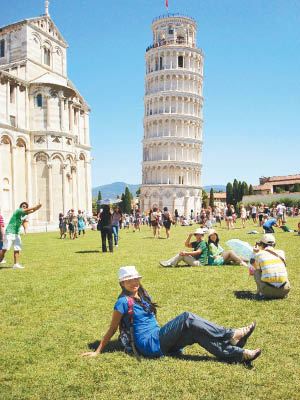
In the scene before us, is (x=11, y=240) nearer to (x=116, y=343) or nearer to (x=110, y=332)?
(x=116, y=343)

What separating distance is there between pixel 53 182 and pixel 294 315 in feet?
116

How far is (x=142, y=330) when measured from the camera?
17.2 ft

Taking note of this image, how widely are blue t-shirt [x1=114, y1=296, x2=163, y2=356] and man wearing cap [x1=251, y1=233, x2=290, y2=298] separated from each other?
10.3 feet

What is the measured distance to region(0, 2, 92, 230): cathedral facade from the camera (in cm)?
3689

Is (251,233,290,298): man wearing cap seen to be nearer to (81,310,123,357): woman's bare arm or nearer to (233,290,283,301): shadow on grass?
(233,290,283,301): shadow on grass

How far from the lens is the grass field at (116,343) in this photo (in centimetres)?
441

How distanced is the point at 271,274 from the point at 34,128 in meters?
35.8

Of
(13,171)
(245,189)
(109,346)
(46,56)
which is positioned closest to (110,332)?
(109,346)

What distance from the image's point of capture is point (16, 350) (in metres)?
Answer: 5.59

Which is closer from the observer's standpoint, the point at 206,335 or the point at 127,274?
the point at 206,335

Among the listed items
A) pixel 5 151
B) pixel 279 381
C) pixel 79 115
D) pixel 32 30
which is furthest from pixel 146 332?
pixel 79 115

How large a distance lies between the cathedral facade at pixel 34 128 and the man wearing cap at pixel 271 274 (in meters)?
29.8

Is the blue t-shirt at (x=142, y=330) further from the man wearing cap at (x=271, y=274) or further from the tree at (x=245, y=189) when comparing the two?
the tree at (x=245, y=189)

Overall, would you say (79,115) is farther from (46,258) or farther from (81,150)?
(46,258)
